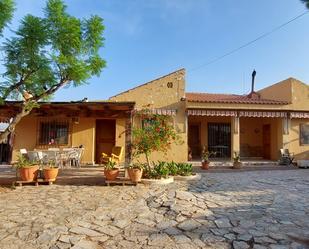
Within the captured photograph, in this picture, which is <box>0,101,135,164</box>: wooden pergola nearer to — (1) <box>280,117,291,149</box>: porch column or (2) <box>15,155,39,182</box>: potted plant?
(2) <box>15,155,39,182</box>: potted plant

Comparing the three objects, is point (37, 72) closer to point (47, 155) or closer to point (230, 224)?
point (47, 155)

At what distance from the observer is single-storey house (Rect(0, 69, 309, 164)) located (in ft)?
51.8

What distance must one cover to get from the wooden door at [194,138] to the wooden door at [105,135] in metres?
5.83

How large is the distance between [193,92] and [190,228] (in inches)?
680

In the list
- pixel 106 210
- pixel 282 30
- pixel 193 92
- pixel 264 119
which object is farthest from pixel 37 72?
pixel 264 119

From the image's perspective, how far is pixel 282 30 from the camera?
14852 mm

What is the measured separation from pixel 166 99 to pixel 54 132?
695 centimetres

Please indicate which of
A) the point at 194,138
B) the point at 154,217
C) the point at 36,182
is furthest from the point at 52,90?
the point at 194,138

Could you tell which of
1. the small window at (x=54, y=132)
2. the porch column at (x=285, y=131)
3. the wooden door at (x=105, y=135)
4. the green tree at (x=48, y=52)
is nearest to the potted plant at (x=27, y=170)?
the green tree at (x=48, y=52)

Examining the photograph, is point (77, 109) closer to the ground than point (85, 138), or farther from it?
farther from it

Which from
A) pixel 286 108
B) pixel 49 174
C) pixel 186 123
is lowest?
pixel 49 174

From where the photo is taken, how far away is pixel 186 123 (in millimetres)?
17141

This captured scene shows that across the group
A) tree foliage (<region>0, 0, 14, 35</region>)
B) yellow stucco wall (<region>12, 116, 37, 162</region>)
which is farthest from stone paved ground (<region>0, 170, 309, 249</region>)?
yellow stucco wall (<region>12, 116, 37, 162</region>)

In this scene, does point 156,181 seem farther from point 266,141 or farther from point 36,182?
point 266,141
